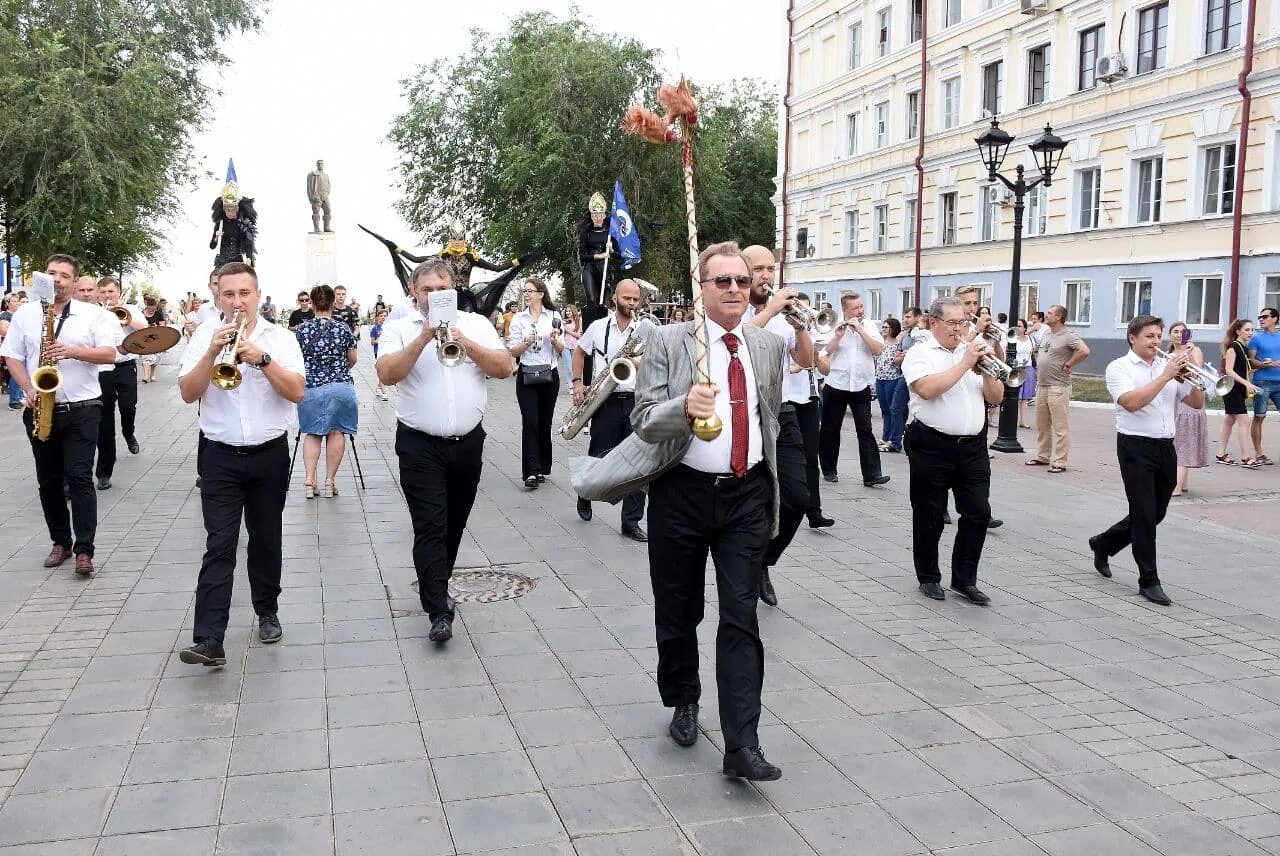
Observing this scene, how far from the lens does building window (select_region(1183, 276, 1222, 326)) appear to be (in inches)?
1017

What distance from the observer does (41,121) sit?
2450 cm

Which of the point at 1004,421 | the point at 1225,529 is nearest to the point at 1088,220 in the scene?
the point at 1004,421

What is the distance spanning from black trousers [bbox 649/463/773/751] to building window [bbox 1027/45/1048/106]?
30583 mm

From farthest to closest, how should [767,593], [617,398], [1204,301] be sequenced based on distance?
1. [1204,301]
2. [617,398]
3. [767,593]

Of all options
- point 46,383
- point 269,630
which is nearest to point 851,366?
point 269,630

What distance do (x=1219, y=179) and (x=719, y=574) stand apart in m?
25.8

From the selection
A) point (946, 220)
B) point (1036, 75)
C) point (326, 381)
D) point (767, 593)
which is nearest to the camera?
point (767, 593)

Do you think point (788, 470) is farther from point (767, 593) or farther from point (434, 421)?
point (434, 421)

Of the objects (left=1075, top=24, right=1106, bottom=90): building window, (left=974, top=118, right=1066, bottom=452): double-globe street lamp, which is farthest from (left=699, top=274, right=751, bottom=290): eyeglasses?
(left=1075, top=24, right=1106, bottom=90): building window

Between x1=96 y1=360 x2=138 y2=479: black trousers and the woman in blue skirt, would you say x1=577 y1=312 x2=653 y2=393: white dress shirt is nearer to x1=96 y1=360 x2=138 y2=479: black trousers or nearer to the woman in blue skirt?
the woman in blue skirt

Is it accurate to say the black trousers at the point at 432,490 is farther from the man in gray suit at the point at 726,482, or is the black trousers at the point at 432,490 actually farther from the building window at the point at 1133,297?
the building window at the point at 1133,297

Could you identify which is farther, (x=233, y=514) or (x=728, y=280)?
(x=233, y=514)

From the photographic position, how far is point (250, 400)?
220 inches

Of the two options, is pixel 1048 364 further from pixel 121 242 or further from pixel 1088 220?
pixel 121 242
